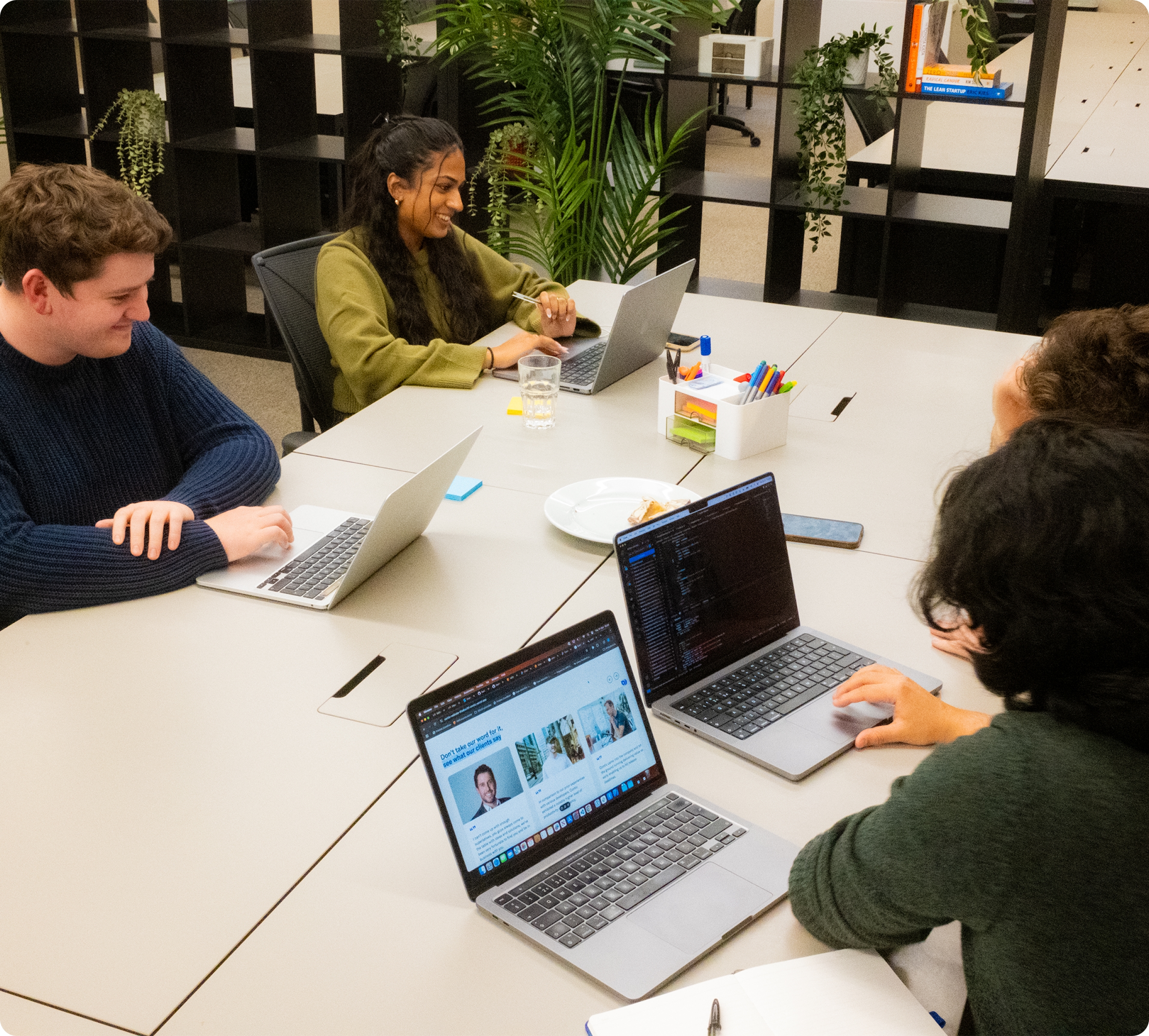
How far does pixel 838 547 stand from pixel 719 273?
13.0ft

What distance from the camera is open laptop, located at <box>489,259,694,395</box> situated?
98.4 inches

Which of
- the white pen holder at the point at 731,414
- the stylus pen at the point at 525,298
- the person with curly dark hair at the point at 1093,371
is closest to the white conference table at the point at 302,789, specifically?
the white pen holder at the point at 731,414

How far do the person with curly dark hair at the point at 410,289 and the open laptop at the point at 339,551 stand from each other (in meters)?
0.70

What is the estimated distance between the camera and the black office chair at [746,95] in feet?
20.4

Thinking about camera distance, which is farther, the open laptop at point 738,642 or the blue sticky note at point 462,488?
the blue sticky note at point 462,488

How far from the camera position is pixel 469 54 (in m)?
4.07

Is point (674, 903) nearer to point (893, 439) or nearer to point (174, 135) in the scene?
point (893, 439)

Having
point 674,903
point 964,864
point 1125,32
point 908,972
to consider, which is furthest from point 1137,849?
point 1125,32

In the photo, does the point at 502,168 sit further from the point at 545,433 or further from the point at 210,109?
the point at 545,433

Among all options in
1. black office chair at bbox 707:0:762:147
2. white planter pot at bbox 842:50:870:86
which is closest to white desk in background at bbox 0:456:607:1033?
white planter pot at bbox 842:50:870:86

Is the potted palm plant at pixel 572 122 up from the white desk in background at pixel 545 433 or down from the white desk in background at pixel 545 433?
up

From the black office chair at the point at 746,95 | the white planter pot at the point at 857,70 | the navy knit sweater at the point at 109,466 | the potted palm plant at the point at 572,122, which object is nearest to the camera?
the navy knit sweater at the point at 109,466

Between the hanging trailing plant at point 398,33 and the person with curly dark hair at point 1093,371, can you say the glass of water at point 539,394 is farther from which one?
the hanging trailing plant at point 398,33

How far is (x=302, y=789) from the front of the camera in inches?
52.9
